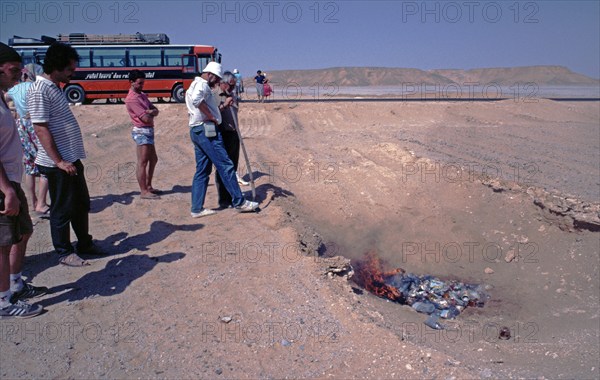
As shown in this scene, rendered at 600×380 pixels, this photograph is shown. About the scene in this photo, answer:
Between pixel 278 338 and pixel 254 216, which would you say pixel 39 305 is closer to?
pixel 278 338

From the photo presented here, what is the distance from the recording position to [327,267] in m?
4.36

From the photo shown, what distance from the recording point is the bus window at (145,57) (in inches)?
763

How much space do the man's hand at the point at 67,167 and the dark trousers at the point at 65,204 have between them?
0.29 feet

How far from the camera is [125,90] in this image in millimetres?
19312

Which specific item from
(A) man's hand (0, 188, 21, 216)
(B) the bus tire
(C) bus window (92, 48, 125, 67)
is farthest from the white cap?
(C) bus window (92, 48, 125, 67)

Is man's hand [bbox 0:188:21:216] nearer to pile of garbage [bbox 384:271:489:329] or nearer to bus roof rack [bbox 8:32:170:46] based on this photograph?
pile of garbage [bbox 384:271:489:329]

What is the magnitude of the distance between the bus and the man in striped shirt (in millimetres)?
15996

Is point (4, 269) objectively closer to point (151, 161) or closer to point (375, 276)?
point (151, 161)

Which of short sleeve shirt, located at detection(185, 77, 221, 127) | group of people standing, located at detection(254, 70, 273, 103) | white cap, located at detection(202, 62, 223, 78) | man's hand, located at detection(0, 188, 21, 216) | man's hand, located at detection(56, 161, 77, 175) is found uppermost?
group of people standing, located at detection(254, 70, 273, 103)

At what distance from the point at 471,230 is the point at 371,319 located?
3408 millimetres

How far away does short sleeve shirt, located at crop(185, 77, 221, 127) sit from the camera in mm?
5008

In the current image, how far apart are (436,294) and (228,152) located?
3096 millimetres

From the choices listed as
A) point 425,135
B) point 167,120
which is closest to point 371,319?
point 425,135

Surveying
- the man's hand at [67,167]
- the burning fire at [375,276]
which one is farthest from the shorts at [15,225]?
the burning fire at [375,276]
